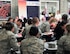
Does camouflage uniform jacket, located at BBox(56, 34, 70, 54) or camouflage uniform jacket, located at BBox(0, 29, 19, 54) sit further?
camouflage uniform jacket, located at BBox(0, 29, 19, 54)

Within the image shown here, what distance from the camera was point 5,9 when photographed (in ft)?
40.7

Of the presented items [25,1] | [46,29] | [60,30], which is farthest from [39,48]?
[25,1]

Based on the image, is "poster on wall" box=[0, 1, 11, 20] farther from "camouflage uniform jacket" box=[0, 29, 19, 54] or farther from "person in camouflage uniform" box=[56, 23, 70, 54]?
"person in camouflage uniform" box=[56, 23, 70, 54]

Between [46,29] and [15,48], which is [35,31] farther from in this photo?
[46,29]

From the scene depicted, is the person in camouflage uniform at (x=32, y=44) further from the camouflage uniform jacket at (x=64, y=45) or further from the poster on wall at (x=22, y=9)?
the poster on wall at (x=22, y=9)

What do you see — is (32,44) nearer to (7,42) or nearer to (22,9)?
(7,42)

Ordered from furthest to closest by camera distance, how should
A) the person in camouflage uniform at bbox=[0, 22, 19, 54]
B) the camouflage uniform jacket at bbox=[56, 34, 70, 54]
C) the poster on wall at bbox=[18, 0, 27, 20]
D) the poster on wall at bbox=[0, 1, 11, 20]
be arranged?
the poster on wall at bbox=[0, 1, 11, 20] < the poster on wall at bbox=[18, 0, 27, 20] < the person in camouflage uniform at bbox=[0, 22, 19, 54] < the camouflage uniform jacket at bbox=[56, 34, 70, 54]

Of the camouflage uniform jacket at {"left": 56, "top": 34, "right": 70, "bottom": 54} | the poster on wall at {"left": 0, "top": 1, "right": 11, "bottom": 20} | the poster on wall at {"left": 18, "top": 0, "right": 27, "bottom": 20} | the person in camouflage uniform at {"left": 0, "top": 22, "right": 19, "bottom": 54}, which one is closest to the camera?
the camouflage uniform jacket at {"left": 56, "top": 34, "right": 70, "bottom": 54}

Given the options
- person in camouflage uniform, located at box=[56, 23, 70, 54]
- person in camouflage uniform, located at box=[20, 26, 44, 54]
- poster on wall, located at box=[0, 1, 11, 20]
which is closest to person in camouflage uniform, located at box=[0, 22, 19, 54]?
person in camouflage uniform, located at box=[20, 26, 44, 54]

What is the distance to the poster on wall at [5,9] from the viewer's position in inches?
484

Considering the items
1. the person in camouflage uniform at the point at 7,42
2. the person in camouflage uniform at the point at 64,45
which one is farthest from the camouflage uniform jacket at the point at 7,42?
the person in camouflage uniform at the point at 64,45

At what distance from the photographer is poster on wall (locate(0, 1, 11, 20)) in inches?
484

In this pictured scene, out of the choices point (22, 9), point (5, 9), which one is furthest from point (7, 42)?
point (5, 9)

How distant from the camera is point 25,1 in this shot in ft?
40.0
